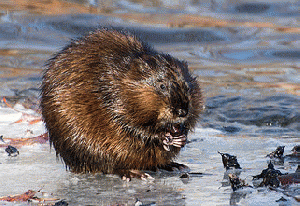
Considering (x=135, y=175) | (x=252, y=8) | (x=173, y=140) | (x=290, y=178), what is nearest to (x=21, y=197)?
(x=135, y=175)

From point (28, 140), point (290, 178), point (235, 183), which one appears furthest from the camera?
point (28, 140)

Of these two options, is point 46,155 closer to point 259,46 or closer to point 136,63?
point 136,63

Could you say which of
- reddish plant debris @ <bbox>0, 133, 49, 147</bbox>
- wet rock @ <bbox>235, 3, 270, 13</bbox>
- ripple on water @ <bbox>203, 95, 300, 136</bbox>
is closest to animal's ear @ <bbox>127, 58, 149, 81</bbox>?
reddish plant debris @ <bbox>0, 133, 49, 147</bbox>

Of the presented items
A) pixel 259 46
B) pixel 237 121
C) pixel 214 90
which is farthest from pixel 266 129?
pixel 259 46

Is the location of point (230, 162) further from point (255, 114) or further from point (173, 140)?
point (255, 114)

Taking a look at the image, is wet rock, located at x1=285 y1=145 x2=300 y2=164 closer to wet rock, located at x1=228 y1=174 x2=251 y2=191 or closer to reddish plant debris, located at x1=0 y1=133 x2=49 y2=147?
wet rock, located at x1=228 y1=174 x2=251 y2=191
